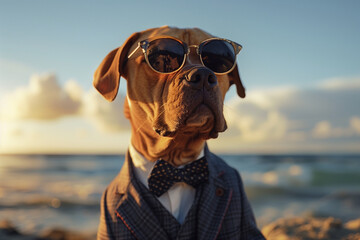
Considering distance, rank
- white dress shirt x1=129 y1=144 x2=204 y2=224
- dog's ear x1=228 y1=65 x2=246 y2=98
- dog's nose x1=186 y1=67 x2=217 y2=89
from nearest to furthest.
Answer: dog's nose x1=186 y1=67 x2=217 y2=89 → white dress shirt x1=129 y1=144 x2=204 y2=224 → dog's ear x1=228 y1=65 x2=246 y2=98

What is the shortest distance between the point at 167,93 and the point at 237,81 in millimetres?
792

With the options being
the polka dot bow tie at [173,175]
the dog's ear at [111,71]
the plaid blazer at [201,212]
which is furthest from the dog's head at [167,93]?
the plaid blazer at [201,212]

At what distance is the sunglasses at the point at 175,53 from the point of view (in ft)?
6.46

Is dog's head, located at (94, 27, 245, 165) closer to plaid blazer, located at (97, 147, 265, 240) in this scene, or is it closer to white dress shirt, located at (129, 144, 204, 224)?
white dress shirt, located at (129, 144, 204, 224)

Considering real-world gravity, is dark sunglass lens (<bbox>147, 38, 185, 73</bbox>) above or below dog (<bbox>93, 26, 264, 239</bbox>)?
above

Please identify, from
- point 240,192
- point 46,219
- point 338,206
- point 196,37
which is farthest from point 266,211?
point 196,37

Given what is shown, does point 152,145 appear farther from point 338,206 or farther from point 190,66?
point 338,206

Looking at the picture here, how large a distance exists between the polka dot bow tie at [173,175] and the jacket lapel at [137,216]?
12cm

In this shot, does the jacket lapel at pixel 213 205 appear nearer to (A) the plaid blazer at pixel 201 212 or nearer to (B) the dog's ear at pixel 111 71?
(A) the plaid blazer at pixel 201 212

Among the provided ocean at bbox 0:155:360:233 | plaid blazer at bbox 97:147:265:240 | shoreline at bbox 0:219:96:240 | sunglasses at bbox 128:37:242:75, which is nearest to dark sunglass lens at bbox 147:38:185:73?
sunglasses at bbox 128:37:242:75

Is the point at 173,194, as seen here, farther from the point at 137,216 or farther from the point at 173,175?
the point at 137,216

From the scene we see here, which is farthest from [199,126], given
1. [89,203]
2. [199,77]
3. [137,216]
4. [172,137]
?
[89,203]

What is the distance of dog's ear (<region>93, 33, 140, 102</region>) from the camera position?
6.93 ft

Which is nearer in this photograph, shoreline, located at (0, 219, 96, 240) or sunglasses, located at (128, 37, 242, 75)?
sunglasses, located at (128, 37, 242, 75)
